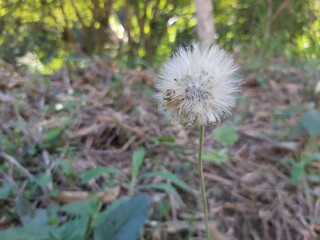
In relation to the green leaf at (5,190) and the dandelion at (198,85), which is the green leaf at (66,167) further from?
the dandelion at (198,85)

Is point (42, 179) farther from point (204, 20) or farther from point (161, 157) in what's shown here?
point (204, 20)

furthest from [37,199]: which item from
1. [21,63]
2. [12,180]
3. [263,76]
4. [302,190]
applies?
[263,76]

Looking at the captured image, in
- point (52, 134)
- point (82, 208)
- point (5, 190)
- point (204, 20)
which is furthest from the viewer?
point (204, 20)

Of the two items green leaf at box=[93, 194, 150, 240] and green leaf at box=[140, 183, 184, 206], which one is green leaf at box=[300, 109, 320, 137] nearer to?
green leaf at box=[140, 183, 184, 206]

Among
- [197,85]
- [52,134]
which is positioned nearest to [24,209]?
[52,134]

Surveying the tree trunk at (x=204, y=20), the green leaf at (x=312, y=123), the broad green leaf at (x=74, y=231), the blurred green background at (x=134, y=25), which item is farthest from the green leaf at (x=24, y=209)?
the blurred green background at (x=134, y=25)

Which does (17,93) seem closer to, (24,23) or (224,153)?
(224,153)
